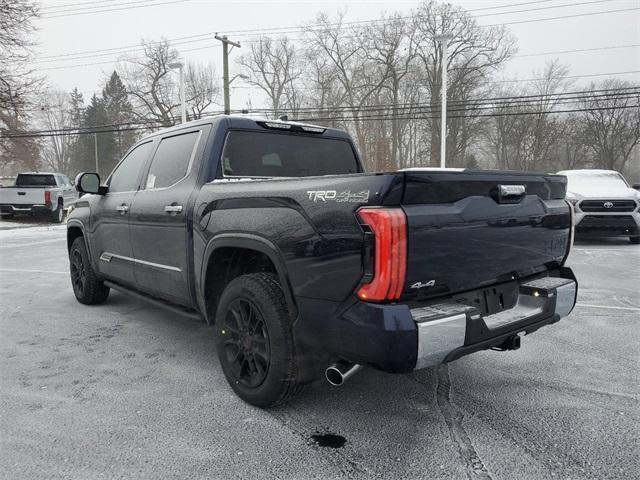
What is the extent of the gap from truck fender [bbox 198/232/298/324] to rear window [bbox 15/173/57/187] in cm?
1739

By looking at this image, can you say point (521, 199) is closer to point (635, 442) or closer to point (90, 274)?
point (635, 442)

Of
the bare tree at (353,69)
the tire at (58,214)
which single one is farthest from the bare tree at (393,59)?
the tire at (58,214)

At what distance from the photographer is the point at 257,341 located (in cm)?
287

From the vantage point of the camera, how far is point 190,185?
139 inches

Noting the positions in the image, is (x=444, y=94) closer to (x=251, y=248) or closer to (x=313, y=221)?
(x=251, y=248)

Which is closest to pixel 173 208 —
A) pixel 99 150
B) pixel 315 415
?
pixel 315 415

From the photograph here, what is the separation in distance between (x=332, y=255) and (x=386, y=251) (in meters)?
0.31

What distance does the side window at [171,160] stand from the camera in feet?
12.3

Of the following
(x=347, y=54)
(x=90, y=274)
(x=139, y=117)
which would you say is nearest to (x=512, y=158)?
(x=347, y=54)

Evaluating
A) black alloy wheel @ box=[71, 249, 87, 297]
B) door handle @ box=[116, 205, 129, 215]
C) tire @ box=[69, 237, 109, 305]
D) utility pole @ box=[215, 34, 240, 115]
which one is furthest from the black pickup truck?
utility pole @ box=[215, 34, 240, 115]

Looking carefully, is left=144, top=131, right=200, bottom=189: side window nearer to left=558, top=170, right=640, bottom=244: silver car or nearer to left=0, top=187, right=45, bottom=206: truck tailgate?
left=558, top=170, right=640, bottom=244: silver car

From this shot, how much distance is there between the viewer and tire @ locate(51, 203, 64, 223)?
1799 cm

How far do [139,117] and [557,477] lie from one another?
4627 centimetres

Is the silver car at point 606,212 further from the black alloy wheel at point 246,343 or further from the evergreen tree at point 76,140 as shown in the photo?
the evergreen tree at point 76,140
